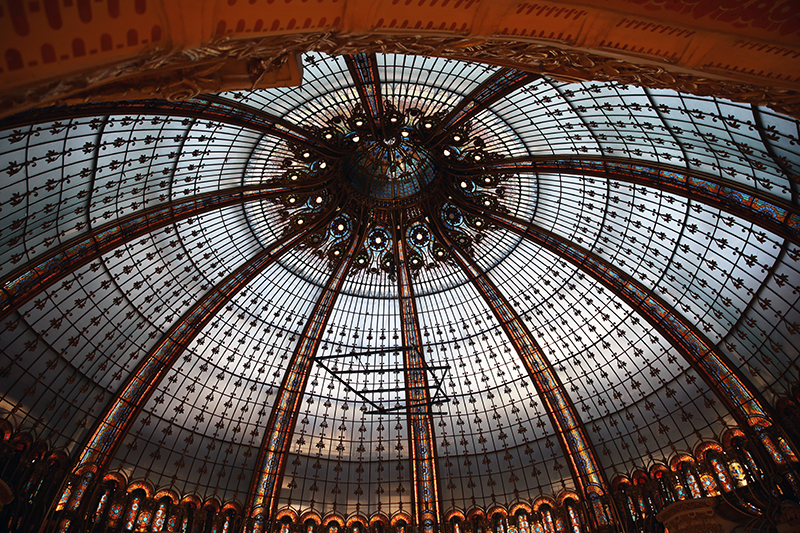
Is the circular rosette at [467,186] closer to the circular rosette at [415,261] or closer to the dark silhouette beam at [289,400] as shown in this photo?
the circular rosette at [415,261]

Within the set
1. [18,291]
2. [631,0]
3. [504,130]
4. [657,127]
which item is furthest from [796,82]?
[18,291]

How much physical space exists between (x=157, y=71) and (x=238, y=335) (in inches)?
658

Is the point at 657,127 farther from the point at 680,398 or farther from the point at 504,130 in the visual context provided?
the point at 680,398

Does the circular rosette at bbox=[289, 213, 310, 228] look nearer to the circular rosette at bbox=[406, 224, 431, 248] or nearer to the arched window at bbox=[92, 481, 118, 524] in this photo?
the circular rosette at bbox=[406, 224, 431, 248]

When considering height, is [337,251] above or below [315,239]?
below

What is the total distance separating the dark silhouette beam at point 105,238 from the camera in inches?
638

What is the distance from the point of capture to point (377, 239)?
23.1 m

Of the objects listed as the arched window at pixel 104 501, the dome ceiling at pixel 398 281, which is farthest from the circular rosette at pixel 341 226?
the arched window at pixel 104 501

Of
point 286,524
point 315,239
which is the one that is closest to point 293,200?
point 315,239

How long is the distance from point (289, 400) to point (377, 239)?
25.7ft

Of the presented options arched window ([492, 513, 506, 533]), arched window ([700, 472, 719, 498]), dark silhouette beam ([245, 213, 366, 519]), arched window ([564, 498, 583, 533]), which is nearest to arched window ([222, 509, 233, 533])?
dark silhouette beam ([245, 213, 366, 519])

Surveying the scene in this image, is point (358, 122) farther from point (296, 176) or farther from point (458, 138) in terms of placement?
point (458, 138)

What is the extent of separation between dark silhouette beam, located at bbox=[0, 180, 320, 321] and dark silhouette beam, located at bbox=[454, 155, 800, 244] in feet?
28.6

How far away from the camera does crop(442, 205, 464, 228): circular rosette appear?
879 inches
